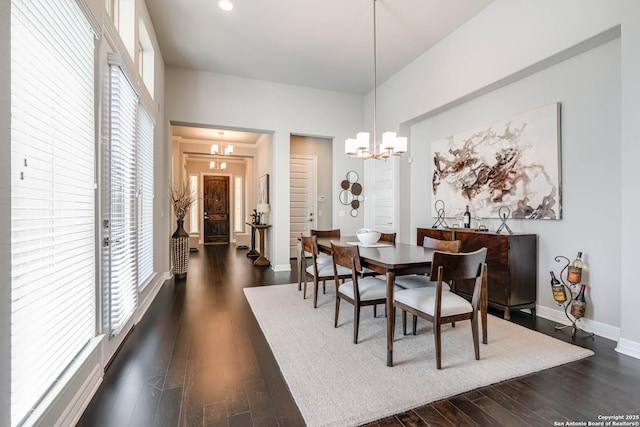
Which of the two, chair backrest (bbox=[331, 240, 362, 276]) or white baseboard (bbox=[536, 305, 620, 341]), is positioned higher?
chair backrest (bbox=[331, 240, 362, 276])

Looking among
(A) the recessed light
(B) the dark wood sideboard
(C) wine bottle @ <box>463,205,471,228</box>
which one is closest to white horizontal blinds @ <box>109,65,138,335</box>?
(A) the recessed light

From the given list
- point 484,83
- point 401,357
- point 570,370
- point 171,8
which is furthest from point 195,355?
point 484,83

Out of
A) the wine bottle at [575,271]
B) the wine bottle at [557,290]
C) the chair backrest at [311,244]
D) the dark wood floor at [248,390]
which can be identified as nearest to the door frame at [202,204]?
the chair backrest at [311,244]

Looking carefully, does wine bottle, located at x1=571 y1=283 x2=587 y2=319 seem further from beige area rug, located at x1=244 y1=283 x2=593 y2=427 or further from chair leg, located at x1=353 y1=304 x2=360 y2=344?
chair leg, located at x1=353 y1=304 x2=360 y2=344

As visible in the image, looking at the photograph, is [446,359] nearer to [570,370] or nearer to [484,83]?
[570,370]

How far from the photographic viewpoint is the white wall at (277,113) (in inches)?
196

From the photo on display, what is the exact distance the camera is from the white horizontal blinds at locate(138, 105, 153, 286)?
3234mm

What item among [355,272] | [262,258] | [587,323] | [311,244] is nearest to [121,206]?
[311,244]

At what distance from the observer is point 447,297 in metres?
2.24

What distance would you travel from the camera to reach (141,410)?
167 centimetres

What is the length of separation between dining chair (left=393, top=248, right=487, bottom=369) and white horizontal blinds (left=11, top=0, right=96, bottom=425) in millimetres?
2099

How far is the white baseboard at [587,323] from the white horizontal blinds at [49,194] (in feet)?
12.9

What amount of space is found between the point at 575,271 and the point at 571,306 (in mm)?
338

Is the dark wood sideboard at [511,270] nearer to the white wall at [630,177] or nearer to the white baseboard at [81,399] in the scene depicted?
the white wall at [630,177]
